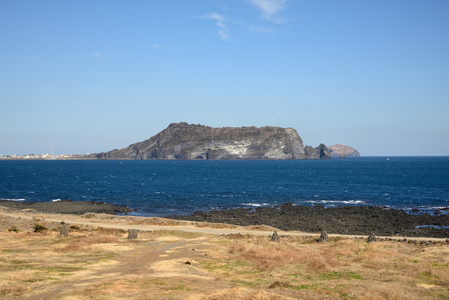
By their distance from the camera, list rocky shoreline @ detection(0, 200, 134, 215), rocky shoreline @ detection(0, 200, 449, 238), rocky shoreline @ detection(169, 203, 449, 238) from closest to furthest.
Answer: rocky shoreline @ detection(169, 203, 449, 238)
rocky shoreline @ detection(0, 200, 449, 238)
rocky shoreline @ detection(0, 200, 134, 215)

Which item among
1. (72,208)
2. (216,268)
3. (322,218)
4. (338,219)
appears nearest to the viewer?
(216,268)

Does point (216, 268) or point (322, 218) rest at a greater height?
point (216, 268)

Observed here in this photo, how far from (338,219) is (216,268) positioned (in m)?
39.1

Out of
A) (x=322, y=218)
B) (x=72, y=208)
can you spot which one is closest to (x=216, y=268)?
(x=322, y=218)

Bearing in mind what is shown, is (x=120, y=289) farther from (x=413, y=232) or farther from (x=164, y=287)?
(x=413, y=232)

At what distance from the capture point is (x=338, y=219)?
2554 inches

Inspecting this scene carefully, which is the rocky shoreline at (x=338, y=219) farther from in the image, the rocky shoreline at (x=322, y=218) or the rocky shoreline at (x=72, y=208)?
the rocky shoreline at (x=72, y=208)

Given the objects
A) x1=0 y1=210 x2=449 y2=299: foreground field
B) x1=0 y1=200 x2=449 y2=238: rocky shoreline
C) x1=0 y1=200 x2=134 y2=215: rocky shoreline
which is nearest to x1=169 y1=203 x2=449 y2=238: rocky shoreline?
x1=0 y1=200 x2=449 y2=238: rocky shoreline

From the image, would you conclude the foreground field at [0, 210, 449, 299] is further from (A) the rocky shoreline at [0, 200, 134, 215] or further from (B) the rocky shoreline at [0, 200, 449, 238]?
(A) the rocky shoreline at [0, 200, 134, 215]

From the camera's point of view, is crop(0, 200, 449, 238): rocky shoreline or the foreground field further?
crop(0, 200, 449, 238): rocky shoreline

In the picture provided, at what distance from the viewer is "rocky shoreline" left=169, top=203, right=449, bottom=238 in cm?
5588

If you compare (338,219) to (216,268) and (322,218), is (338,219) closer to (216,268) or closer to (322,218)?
(322,218)

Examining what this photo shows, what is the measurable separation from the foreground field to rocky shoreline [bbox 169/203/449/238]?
1449 cm

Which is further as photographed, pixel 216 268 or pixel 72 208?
pixel 72 208
